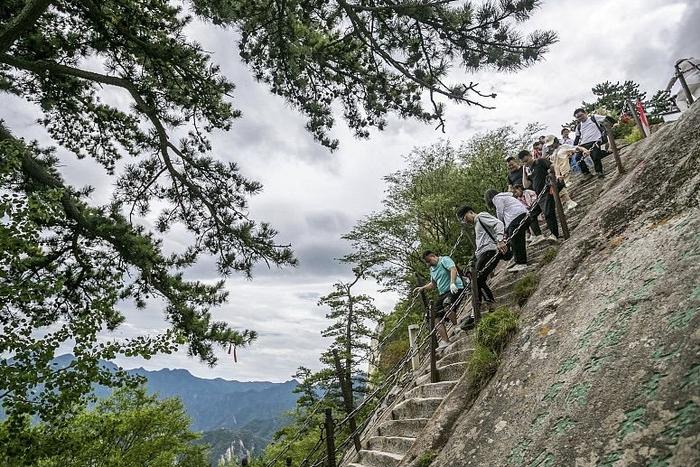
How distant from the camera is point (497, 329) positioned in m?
4.15

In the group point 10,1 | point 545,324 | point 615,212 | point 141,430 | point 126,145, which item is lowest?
point 141,430

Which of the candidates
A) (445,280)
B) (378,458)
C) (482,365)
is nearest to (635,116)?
(445,280)

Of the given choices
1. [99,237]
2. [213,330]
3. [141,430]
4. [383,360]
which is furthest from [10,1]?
[383,360]

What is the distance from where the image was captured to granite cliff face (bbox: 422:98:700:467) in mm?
1976

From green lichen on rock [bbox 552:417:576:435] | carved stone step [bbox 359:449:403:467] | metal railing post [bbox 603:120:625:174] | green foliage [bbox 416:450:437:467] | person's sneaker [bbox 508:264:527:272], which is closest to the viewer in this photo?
green lichen on rock [bbox 552:417:576:435]

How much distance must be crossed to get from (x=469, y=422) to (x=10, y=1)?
26.0 ft

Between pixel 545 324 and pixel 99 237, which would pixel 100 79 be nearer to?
pixel 99 237

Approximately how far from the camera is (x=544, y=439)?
249 cm

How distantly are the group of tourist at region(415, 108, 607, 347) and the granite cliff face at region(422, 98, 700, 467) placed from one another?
43.6 inches

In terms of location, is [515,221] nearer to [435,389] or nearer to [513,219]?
[513,219]

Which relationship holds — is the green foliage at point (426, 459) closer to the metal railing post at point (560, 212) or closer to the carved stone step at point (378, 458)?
the carved stone step at point (378, 458)

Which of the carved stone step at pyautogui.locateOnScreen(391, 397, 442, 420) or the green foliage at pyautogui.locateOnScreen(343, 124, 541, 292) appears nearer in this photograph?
the carved stone step at pyautogui.locateOnScreen(391, 397, 442, 420)

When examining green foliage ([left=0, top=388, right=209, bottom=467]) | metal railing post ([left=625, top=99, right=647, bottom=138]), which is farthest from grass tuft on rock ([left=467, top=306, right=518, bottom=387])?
metal railing post ([left=625, top=99, right=647, bottom=138])

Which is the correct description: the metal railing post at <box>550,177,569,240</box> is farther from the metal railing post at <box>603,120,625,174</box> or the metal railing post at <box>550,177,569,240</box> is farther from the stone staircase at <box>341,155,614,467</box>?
the metal railing post at <box>603,120,625,174</box>
